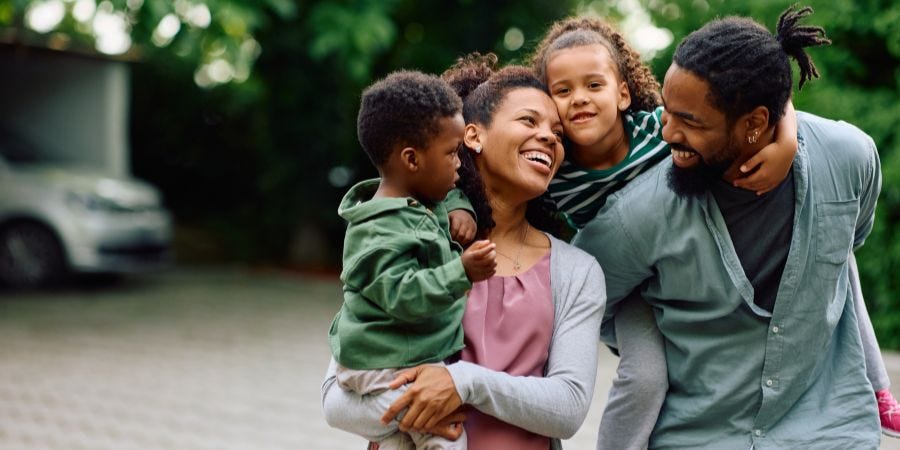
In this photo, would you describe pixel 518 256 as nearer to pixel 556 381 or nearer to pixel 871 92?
pixel 556 381

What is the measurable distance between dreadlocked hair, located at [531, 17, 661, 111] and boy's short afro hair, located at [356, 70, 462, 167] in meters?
0.60

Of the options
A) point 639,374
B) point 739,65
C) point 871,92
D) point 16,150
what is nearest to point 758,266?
point 639,374

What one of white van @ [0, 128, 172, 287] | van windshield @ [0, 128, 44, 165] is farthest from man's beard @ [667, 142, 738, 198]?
van windshield @ [0, 128, 44, 165]

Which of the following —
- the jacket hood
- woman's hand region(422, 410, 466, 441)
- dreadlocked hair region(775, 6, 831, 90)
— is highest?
dreadlocked hair region(775, 6, 831, 90)

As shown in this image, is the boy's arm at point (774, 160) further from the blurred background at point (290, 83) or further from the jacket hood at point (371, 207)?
the blurred background at point (290, 83)

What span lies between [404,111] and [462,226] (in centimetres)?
33

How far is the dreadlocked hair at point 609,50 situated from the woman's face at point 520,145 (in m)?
0.28

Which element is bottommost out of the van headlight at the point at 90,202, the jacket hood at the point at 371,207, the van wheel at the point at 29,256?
the van wheel at the point at 29,256

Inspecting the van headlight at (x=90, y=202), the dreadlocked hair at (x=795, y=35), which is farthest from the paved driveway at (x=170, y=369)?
the dreadlocked hair at (x=795, y=35)

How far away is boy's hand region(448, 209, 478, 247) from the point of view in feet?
8.53

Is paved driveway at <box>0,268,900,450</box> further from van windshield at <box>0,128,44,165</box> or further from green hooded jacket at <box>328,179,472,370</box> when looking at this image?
green hooded jacket at <box>328,179,472,370</box>

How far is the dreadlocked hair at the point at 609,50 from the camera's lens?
3.09m

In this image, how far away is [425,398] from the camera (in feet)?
7.82

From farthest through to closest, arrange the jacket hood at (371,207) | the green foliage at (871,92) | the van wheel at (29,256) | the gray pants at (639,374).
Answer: the van wheel at (29,256) → the green foliage at (871,92) → the gray pants at (639,374) → the jacket hood at (371,207)
